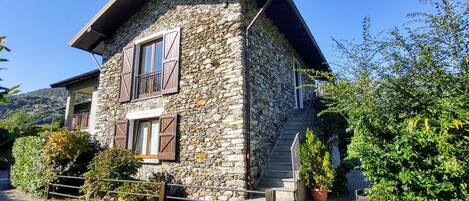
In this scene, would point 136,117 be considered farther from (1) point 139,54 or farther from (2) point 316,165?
(2) point 316,165

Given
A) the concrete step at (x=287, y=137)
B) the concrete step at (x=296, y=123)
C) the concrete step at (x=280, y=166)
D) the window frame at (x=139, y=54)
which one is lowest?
the concrete step at (x=280, y=166)

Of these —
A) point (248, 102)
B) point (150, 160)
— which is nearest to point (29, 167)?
point (150, 160)

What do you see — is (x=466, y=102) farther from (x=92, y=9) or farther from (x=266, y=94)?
(x=92, y=9)

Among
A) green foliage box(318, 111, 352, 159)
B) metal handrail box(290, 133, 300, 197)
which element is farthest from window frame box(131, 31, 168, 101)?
green foliage box(318, 111, 352, 159)

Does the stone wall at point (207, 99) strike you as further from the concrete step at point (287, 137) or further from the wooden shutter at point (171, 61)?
the concrete step at point (287, 137)

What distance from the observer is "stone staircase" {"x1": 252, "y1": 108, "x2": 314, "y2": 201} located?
259 inches

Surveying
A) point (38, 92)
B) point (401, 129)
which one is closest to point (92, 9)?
point (401, 129)

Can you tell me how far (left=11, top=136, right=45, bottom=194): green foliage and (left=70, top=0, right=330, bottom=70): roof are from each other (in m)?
3.92

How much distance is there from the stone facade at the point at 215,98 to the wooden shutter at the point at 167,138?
17cm

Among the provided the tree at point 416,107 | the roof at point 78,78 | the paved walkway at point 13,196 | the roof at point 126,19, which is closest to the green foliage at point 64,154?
the paved walkway at point 13,196

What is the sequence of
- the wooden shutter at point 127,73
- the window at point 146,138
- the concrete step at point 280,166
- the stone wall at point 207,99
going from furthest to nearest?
the wooden shutter at point 127,73 → the window at point 146,138 → the concrete step at point 280,166 → the stone wall at point 207,99

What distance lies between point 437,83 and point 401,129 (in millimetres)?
798

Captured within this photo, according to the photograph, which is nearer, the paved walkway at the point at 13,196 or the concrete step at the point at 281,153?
the concrete step at the point at 281,153

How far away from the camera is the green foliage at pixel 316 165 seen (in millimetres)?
6609
